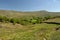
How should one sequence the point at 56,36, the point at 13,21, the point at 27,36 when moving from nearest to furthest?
the point at 27,36, the point at 56,36, the point at 13,21

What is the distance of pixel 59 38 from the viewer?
19219 millimetres

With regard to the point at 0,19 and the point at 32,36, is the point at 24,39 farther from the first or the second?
the point at 0,19

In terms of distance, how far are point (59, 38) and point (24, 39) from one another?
428cm

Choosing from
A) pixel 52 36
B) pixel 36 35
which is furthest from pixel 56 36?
pixel 36 35

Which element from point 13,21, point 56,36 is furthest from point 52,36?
point 13,21

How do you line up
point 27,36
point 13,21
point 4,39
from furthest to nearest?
point 13,21
point 27,36
point 4,39

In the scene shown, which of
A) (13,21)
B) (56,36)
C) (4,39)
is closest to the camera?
(4,39)

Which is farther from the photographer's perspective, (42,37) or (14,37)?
(42,37)

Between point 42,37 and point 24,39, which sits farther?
point 42,37

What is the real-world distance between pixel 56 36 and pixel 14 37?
16.5 ft

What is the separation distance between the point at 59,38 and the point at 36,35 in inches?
103

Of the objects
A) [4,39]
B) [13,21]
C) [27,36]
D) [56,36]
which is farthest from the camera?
[13,21]

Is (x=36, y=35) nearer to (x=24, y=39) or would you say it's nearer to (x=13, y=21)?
(x=24, y=39)

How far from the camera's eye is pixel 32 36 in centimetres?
1855
